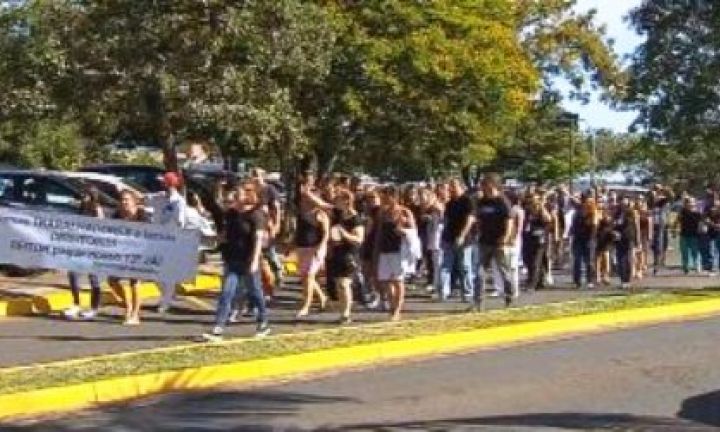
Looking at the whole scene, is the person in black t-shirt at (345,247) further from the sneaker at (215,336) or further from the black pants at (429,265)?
the black pants at (429,265)

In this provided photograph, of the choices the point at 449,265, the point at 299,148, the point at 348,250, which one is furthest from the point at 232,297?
the point at 299,148

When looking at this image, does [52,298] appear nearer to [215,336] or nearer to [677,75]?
[215,336]

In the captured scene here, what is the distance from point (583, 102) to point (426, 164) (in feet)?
53.9

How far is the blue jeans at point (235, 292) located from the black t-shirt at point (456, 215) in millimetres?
4446

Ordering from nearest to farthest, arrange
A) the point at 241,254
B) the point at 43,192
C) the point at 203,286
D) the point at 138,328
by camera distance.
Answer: the point at 241,254, the point at 138,328, the point at 203,286, the point at 43,192

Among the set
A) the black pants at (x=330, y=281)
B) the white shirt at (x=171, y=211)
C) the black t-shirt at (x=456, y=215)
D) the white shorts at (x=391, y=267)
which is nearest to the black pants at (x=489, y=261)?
the black t-shirt at (x=456, y=215)

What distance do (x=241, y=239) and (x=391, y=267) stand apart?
2814mm

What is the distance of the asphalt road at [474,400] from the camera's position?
31.2ft

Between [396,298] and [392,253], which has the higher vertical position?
[392,253]

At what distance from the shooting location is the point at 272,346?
1330 centimetres

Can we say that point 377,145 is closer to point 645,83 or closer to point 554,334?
point 645,83

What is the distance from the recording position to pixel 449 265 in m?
19.2

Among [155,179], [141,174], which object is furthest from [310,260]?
[141,174]

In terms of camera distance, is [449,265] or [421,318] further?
[449,265]
